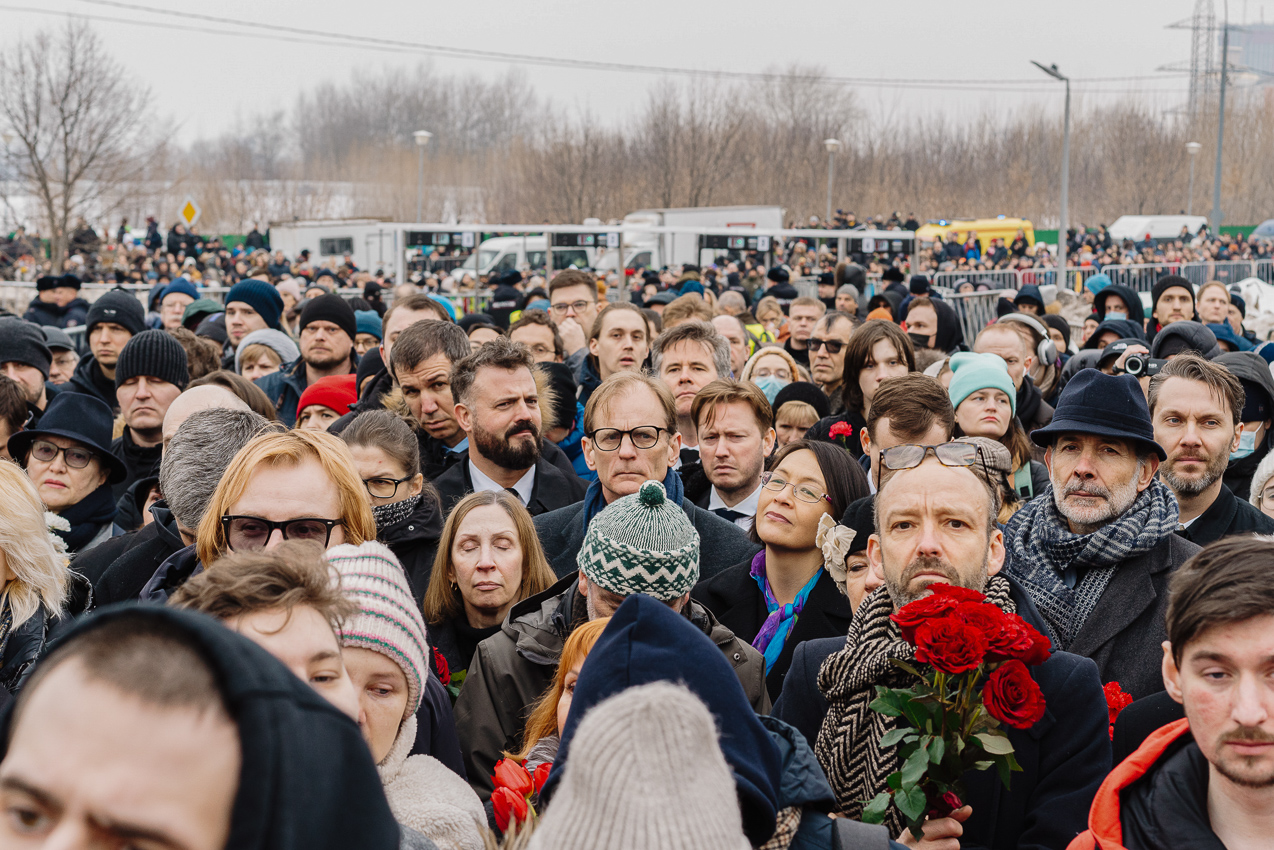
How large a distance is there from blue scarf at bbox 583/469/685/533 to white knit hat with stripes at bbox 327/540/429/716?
223cm

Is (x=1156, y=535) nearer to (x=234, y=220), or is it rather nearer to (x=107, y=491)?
(x=107, y=491)

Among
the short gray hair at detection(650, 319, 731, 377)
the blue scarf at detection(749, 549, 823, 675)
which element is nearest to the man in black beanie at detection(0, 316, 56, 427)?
the short gray hair at detection(650, 319, 731, 377)

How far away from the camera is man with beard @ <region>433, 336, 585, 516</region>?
550 centimetres

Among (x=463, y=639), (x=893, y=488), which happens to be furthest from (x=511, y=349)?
(x=893, y=488)

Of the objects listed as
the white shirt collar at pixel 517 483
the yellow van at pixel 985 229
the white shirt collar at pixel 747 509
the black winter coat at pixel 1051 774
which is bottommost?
the black winter coat at pixel 1051 774

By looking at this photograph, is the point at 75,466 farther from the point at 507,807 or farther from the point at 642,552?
the point at 507,807

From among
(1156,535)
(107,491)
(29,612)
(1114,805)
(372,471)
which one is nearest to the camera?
(1114,805)

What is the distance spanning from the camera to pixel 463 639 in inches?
172

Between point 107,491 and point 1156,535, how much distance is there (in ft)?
14.6

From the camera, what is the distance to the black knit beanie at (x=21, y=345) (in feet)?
22.3

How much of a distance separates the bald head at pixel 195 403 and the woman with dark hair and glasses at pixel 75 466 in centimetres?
60

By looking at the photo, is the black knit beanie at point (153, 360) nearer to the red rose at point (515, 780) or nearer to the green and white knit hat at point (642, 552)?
the green and white knit hat at point (642, 552)

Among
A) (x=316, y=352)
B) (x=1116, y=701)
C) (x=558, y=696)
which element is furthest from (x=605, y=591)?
(x=316, y=352)

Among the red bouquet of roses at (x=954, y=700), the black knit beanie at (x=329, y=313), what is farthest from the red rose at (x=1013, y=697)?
the black knit beanie at (x=329, y=313)
